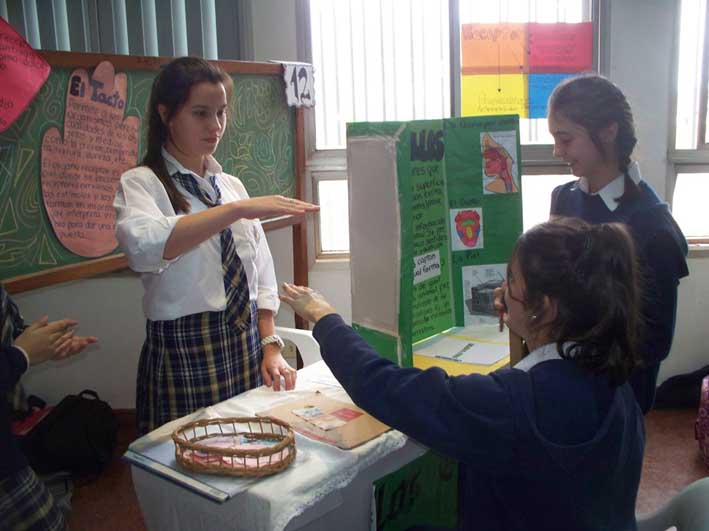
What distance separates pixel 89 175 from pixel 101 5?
1099 millimetres

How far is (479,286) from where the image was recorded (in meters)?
1.69

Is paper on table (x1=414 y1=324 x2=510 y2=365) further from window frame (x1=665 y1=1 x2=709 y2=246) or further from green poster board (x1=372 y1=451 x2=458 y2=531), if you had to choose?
window frame (x1=665 y1=1 x2=709 y2=246)

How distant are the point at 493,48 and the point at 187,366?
2152 mm

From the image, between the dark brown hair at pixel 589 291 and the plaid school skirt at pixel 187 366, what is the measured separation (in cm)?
76

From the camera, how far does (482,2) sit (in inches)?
116

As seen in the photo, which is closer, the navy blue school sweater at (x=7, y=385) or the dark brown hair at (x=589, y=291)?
the dark brown hair at (x=589, y=291)

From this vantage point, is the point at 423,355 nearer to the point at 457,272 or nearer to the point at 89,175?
the point at 457,272

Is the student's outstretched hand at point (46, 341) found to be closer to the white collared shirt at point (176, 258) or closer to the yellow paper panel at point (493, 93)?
the white collared shirt at point (176, 258)

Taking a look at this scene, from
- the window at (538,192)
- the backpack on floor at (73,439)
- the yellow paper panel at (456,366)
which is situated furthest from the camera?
the window at (538,192)

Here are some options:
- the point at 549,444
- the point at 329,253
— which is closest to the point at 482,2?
the point at 329,253

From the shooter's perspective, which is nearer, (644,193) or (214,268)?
(214,268)

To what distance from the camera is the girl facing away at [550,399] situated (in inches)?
35.1

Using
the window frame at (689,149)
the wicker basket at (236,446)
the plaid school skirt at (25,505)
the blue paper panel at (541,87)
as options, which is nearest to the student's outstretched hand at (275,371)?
the wicker basket at (236,446)

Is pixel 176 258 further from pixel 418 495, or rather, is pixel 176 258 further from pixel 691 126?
pixel 691 126
